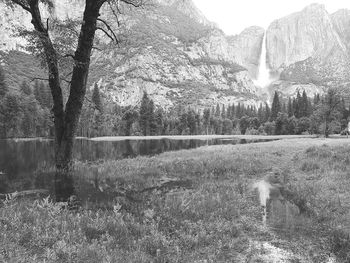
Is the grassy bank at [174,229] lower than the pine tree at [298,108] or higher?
lower

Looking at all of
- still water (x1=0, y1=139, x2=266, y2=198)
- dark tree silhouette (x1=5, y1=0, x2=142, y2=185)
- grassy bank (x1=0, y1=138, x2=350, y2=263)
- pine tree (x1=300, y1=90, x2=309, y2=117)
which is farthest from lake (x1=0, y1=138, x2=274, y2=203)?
pine tree (x1=300, y1=90, x2=309, y2=117)

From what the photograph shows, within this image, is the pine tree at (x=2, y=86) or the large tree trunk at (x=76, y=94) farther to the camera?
the pine tree at (x=2, y=86)

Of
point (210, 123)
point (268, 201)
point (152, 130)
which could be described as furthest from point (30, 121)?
point (268, 201)

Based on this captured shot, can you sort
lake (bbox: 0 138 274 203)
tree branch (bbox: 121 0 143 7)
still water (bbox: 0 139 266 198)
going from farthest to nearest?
tree branch (bbox: 121 0 143 7)
still water (bbox: 0 139 266 198)
lake (bbox: 0 138 274 203)

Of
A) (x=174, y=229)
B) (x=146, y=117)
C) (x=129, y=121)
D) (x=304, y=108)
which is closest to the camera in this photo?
(x=174, y=229)

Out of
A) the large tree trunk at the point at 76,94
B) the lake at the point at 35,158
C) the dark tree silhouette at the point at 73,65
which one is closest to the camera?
the lake at the point at 35,158

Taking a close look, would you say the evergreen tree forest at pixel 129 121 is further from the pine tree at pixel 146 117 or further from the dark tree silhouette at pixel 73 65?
the dark tree silhouette at pixel 73 65

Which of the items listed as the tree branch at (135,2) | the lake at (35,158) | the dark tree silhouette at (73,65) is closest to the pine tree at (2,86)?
the lake at (35,158)

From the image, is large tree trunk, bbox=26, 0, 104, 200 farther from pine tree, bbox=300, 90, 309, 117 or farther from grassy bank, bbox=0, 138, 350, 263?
pine tree, bbox=300, 90, 309, 117

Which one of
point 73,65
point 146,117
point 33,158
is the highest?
point 146,117

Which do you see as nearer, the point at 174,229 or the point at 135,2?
the point at 174,229

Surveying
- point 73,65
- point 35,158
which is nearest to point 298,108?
point 35,158

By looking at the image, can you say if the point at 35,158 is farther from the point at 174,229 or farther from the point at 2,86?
the point at 2,86

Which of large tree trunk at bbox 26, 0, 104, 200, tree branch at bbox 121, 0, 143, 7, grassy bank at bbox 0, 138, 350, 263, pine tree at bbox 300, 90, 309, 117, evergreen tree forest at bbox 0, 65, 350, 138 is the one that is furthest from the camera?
pine tree at bbox 300, 90, 309, 117
